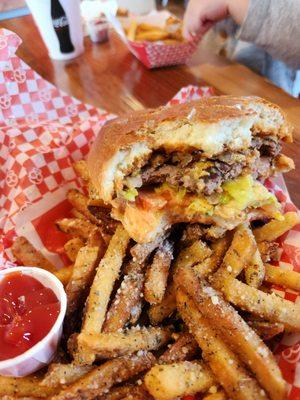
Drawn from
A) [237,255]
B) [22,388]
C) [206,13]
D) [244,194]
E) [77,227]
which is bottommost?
[22,388]

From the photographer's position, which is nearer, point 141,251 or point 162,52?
point 141,251

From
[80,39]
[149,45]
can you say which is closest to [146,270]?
[149,45]

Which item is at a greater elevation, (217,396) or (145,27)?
(145,27)

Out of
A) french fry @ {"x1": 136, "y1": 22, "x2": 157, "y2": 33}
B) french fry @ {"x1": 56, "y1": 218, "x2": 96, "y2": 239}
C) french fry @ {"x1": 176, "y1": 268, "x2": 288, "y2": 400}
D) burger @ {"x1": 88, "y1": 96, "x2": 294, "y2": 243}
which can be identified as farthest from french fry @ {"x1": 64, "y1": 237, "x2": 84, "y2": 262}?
french fry @ {"x1": 136, "y1": 22, "x2": 157, "y2": 33}

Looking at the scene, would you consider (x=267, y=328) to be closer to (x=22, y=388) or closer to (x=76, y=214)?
(x=22, y=388)

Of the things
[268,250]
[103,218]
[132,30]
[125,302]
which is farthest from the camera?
[132,30]

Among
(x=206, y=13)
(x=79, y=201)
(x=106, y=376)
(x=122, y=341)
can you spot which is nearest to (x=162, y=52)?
(x=206, y=13)

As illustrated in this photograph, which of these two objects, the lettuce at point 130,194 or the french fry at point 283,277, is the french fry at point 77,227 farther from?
the french fry at point 283,277

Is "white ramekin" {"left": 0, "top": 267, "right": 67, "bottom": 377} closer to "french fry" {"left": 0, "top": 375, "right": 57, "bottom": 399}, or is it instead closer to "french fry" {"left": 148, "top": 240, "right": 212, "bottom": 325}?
"french fry" {"left": 0, "top": 375, "right": 57, "bottom": 399}

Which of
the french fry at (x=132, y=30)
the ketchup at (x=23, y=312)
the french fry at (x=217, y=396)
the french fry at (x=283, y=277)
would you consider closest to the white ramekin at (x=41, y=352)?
the ketchup at (x=23, y=312)
